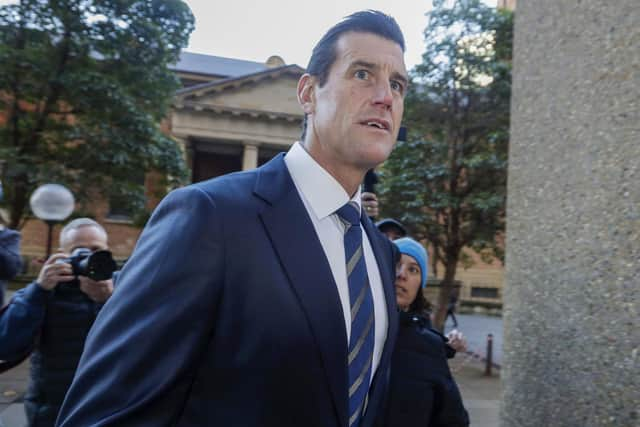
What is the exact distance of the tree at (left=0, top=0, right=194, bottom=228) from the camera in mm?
9398

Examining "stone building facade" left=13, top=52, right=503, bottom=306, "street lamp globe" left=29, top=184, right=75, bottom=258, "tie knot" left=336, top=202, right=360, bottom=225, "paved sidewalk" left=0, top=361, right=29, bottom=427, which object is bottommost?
"paved sidewalk" left=0, top=361, right=29, bottom=427

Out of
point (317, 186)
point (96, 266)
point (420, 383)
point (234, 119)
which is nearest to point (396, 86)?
point (317, 186)

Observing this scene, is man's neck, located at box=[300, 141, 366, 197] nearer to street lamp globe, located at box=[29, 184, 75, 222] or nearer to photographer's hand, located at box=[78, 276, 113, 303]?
photographer's hand, located at box=[78, 276, 113, 303]

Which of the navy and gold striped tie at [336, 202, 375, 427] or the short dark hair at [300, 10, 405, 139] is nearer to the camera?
the navy and gold striped tie at [336, 202, 375, 427]

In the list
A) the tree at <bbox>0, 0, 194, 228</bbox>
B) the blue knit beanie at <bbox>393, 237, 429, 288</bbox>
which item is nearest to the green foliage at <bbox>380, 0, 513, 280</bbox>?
the tree at <bbox>0, 0, 194, 228</bbox>

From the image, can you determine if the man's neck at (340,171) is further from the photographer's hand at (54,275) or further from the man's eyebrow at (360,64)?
the photographer's hand at (54,275)

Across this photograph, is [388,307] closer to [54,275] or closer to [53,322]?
[54,275]

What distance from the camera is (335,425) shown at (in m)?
1.15

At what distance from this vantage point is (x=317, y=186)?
1.39 m

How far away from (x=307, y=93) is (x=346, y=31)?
8.5 inches

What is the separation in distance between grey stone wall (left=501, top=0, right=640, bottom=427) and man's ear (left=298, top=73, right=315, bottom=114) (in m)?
1.23

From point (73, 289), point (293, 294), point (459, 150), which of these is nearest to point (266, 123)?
point (459, 150)

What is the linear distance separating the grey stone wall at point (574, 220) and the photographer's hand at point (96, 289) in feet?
6.85

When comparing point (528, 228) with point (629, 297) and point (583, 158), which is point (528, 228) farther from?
point (629, 297)
